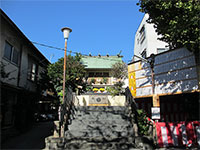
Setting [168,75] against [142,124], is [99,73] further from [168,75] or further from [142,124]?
[142,124]

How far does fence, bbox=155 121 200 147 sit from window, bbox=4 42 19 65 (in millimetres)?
10117

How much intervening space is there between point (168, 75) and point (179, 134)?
388 cm

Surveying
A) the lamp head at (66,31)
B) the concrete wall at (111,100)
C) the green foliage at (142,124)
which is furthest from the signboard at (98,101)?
the lamp head at (66,31)

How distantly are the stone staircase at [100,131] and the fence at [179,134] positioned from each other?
1512 millimetres

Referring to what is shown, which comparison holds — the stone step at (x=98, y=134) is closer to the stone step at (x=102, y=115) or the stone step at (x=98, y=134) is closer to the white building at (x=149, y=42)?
the stone step at (x=102, y=115)

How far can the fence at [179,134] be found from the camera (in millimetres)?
7652

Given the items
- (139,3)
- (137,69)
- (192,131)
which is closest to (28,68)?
(137,69)

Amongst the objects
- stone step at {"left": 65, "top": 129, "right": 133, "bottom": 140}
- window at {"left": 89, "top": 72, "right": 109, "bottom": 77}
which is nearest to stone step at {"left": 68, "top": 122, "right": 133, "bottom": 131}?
stone step at {"left": 65, "top": 129, "right": 133, "bottom": 140}

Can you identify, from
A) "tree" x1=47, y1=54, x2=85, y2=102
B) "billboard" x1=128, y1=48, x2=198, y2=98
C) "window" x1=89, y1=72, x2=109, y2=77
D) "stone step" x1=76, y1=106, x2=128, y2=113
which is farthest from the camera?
"window" x1=89, y1=72, x2=109, y2=77

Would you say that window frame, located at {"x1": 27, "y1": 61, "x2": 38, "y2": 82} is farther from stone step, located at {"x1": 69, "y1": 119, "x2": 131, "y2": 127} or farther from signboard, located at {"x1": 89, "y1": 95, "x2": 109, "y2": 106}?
stone step, located at {"x1": 69, "y1": 119, "x2": 131, "y2": 127}

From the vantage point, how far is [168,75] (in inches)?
409

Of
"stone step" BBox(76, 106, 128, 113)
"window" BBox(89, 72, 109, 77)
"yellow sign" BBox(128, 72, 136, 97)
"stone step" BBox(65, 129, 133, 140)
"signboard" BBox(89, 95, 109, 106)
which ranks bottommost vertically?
"stone step" BBox(65, 129, 133, 140)

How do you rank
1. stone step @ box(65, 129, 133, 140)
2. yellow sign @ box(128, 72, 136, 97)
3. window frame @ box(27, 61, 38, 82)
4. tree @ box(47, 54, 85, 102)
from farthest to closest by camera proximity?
window frame @ box(27, 61, 38, 82)
tree @ box(47, 54, 85, 102)
yellow sign @ box(128, 72, 136, 97)
stone step @ box(65, 129, 133, 140)

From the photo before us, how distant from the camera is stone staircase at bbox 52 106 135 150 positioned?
23.4 ft
